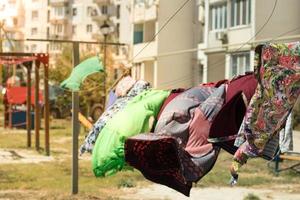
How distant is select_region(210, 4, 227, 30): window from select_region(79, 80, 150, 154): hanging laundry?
15.3 meters

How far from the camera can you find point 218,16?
2153 centimetres

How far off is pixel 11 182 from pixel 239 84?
22.8ft

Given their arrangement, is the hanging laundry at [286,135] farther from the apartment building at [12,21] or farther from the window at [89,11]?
the window at [89,11]

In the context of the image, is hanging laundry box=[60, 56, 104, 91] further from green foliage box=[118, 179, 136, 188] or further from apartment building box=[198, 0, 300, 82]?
apartment building box=[198, 0, 300, 82]

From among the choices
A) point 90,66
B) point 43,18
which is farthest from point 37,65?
point 43,18

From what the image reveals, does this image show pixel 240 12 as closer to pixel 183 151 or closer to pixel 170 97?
pixel 170 97

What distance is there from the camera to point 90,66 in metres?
7.82

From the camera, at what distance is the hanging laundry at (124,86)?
6.09m

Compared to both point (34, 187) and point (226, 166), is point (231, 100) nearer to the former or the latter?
point (34, 187)

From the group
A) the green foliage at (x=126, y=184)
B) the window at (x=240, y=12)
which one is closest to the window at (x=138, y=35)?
the window at (x=240, y=12)

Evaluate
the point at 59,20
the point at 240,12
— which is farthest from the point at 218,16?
the point at 59,20

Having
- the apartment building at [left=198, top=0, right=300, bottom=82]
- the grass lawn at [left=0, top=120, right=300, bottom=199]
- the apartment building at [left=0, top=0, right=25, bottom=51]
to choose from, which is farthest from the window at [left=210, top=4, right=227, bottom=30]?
the grass lawn at [left=0, top=120, right=300, bottom=199]

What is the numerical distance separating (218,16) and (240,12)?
5.45 feet

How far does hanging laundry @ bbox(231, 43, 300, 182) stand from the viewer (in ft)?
13.2
